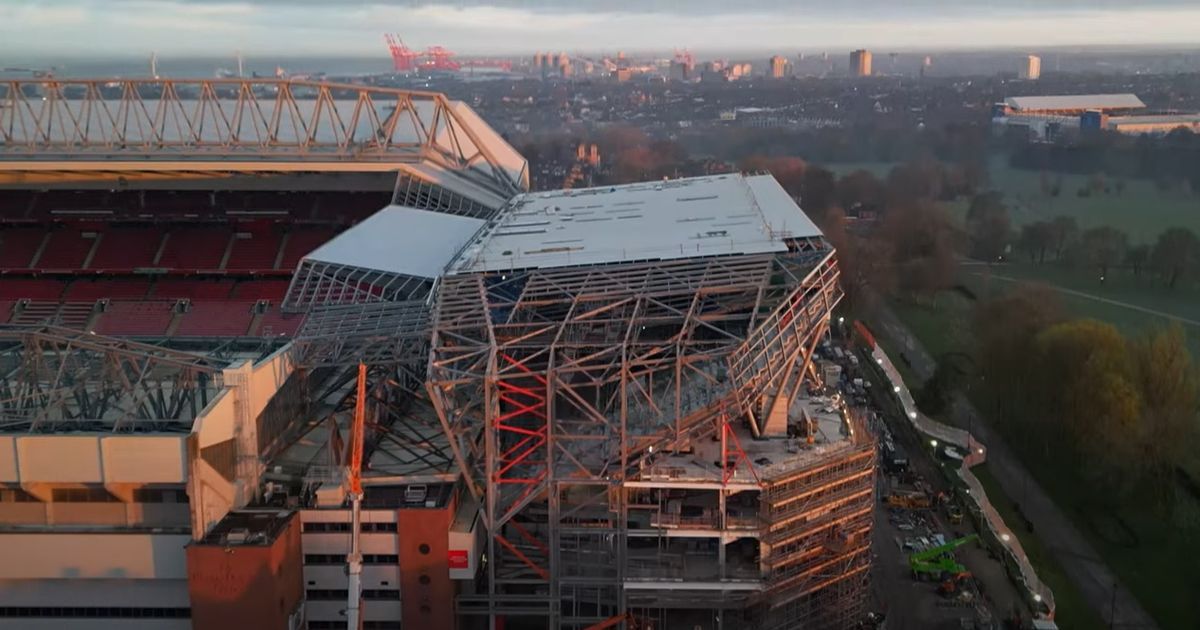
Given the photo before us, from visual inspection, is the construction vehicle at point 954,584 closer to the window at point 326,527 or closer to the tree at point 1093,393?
the tree at point 1093,393

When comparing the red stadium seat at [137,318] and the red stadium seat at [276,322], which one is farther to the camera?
the red stadium seat at [137,318]

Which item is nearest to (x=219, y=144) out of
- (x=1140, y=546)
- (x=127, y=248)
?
(x=127, y=248)

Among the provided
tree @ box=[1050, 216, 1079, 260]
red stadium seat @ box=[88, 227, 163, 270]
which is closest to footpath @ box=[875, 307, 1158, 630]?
tree @ box=[1050, 216, 1079, 260]

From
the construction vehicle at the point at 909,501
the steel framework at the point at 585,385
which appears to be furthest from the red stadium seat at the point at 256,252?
the construction vehicle at the point at 909,501

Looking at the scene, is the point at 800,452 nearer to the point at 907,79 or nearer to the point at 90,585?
the point at 90,585

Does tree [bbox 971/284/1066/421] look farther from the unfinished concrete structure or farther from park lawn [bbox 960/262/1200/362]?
the unfinished concrete structure

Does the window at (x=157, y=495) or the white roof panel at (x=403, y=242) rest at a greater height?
the white roof panel at (x=403, y=242)
